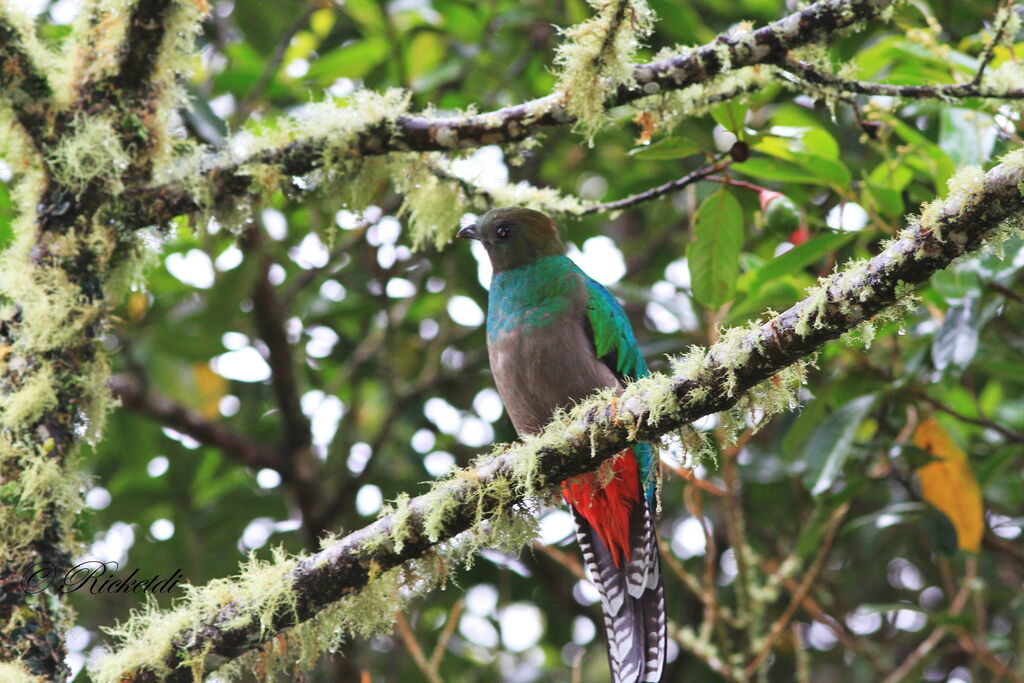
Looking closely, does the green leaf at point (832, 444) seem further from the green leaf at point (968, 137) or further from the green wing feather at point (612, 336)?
the green leaf at point (968, 137)

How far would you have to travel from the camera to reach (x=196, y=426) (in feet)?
14.8

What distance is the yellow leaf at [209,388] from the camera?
15.6ft

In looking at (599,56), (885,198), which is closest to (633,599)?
(885,198)

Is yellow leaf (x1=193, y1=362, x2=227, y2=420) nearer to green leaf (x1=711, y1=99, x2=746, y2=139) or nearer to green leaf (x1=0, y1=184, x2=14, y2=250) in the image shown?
green leaf (x1=0, y1=184, x2=14, y2=250)

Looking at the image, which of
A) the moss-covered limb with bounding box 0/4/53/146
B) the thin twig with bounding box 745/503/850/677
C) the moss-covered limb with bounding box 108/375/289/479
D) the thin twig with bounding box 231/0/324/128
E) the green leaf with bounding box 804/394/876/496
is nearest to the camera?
the moss-covered limb with bounding box 0/4/53/146

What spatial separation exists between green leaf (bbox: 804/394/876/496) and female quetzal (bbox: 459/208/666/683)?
2.00 ft

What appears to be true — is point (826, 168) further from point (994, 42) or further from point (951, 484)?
point (951, 484)

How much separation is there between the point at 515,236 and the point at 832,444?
49.9 inches

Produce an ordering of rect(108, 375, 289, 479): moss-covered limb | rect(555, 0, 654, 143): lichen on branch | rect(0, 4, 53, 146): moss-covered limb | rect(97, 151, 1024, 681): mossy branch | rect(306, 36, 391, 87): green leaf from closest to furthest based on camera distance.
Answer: rect(97, 151, 1024, 681): mossy branch → rect(555, 0, 654, 143): lichen on branch → rect(0, 4, 53, 146): moss-covered limb → rect(108, 375, 289, 479): moss-covered limb → rect(306, 36, 391, 87): green leaf

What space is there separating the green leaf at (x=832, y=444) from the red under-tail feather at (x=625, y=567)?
64 cm

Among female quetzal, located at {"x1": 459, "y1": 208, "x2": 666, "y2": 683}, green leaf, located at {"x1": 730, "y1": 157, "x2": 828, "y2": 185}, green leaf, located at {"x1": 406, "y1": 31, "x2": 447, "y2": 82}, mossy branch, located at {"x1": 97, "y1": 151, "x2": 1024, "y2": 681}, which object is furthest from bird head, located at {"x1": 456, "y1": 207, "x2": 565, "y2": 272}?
green leaf, located at {"x1": 406, "y1": 31, "x2": 447, "y2": 82}

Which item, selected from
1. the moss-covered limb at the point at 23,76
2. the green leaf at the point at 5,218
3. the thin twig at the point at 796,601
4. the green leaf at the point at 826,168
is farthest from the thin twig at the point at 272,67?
the thin twig at the point at 796,601

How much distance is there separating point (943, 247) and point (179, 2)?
209cm

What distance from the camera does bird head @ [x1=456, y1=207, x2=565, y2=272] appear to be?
11.0 ft
